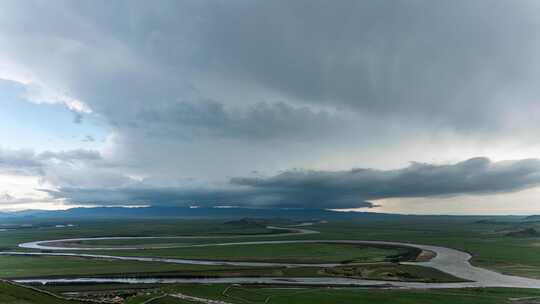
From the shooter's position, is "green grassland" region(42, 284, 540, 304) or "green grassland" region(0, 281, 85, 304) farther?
"green grassland" region(42, 284, 540, 304)

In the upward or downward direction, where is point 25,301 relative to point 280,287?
upward

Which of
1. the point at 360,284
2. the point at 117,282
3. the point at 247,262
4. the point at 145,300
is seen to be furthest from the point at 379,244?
the point at 145,300

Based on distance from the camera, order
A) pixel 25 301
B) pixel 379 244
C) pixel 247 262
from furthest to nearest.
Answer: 1. pixel 379 244
2. pixel 247 262
3. pixel 25 301

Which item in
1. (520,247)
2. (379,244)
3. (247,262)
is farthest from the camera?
(379,244)

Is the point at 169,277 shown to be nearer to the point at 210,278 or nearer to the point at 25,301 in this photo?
the point at 210,278

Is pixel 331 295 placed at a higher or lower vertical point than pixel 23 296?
lower

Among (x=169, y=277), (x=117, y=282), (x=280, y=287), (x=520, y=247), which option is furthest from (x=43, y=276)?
(x=520, y=247)

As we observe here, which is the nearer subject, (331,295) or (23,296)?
(23,296)

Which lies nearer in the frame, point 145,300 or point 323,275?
point 145,300

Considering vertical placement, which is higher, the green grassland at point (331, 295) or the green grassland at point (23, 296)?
the green grassland at point (23, 296)

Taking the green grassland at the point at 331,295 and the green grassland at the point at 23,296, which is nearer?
the green grassland at the point at 23,296

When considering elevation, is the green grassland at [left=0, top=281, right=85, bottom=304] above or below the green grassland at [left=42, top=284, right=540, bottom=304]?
above
